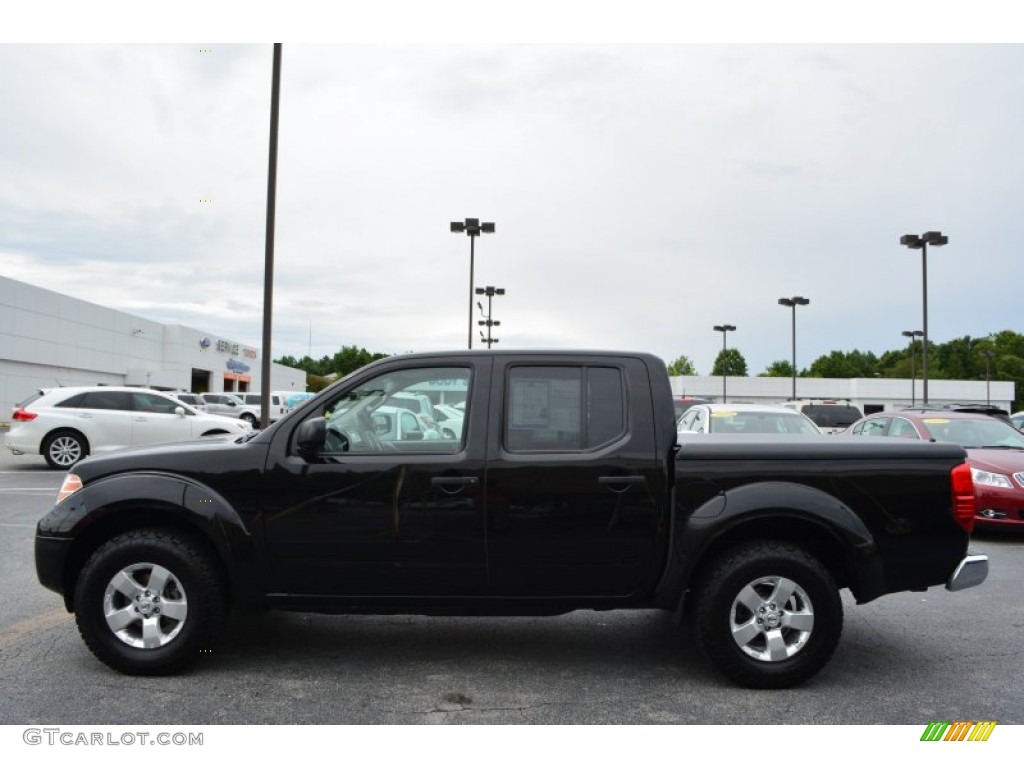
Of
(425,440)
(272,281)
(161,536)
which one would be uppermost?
(272,281)

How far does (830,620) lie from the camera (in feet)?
13.8

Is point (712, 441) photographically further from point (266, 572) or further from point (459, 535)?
point (266, 572)

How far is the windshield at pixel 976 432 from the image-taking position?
987 cm

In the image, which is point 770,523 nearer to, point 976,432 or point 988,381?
point 976,432

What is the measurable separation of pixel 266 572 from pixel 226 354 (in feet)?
199

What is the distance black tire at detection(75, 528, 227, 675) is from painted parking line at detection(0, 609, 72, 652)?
99cm

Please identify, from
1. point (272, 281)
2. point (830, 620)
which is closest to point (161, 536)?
point (830, 620)

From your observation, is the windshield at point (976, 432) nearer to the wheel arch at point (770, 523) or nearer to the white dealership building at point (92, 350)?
the wheel arch at point (770, 523)

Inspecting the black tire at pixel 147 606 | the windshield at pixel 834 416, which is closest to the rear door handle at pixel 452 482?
the black tire at pixel 147 606

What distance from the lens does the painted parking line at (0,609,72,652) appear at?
4.96m

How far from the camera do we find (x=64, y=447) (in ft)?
49.2

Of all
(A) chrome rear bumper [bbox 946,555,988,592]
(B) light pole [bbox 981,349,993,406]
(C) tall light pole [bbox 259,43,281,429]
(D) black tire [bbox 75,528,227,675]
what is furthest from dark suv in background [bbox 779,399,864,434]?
(B) light pole [bbox 981,349,993,406]
